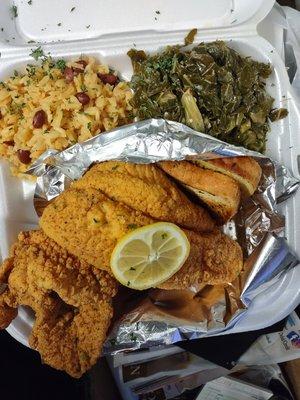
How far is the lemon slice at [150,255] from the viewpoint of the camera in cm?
157

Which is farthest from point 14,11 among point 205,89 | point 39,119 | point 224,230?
point 224,230

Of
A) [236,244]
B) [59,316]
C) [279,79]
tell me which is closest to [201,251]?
[236,244]

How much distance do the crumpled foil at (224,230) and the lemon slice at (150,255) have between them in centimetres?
31

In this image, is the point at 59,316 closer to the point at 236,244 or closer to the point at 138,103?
the point at 236,244

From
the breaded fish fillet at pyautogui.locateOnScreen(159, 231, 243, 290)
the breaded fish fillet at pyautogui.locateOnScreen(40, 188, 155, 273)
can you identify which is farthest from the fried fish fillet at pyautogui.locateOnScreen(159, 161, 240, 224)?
the breaded fish fillet at pyautogui.locateOnScreen(40, 188, 155, 273)

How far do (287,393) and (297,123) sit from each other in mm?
1327

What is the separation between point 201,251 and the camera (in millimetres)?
1787

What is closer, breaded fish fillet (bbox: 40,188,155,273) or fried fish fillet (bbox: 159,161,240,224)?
breaded fish fillet (bbox: 40,188,155,273)

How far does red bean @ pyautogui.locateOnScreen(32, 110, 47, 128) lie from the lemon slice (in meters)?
0.66

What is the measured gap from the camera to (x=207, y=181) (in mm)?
1801

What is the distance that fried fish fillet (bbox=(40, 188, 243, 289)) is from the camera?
1.62 metres

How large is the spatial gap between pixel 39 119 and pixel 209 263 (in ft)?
2.88

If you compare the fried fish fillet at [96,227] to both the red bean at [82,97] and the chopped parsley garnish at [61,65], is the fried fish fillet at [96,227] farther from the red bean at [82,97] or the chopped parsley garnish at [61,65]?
the chopped parsley garnish at [61,65]

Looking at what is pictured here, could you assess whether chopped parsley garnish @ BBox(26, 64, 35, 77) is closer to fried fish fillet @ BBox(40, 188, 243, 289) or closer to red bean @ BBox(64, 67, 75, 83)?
red bean @ BBox(64, 67, 75, 83)
